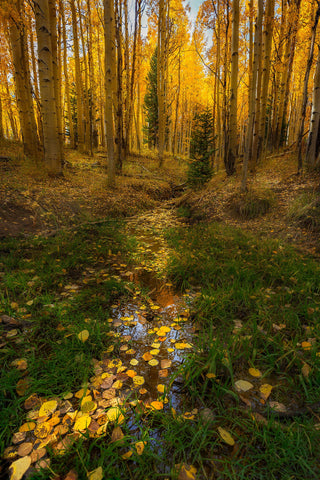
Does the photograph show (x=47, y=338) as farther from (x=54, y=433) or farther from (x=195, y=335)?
(x=195, y=335)

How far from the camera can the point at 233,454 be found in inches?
46.7

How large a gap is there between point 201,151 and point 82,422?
8030 mm

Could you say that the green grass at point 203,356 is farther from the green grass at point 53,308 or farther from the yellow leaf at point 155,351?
the yellow leaf at point 155,351

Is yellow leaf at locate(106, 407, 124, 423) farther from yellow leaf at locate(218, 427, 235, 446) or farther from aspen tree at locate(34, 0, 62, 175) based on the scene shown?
aspen tree at locate(34, 0, 62, 175)

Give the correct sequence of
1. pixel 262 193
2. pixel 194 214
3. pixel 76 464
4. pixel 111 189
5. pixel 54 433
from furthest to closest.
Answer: pixel 111 189 → pixel 194 214 → pixel 262 193 → pixel 54 433 → pixel 76 464

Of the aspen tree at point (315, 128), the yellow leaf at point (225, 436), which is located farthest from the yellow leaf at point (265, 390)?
the aspen tree at point (315, 128)

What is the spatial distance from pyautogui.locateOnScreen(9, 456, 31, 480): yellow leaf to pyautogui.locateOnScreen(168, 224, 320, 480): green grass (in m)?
0.87

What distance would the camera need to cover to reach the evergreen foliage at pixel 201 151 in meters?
7.66

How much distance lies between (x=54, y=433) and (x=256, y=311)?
1.94 m

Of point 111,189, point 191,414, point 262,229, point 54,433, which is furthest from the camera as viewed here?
point 111,189

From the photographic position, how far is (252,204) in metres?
5.51

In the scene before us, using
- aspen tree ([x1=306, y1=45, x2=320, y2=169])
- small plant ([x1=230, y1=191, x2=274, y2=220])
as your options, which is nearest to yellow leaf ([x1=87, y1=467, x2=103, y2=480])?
small plant ([x1=230, y1=191, x2=274, y2=220])

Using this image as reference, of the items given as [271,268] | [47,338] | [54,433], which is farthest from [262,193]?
[54,433]

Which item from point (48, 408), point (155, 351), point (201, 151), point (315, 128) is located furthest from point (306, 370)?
point (201, 151)
